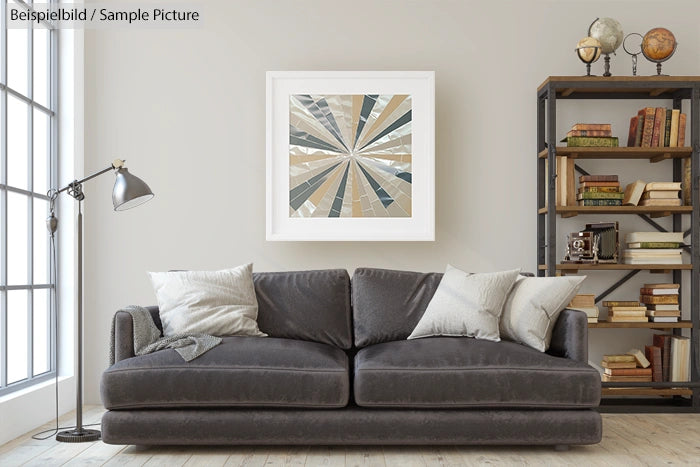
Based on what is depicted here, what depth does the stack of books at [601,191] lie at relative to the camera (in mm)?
4863

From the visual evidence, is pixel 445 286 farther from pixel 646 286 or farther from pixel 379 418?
pixel 646 286

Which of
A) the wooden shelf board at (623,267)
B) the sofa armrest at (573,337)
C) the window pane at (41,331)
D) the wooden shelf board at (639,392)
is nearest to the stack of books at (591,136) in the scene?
the wooden shelf board at (623,267)

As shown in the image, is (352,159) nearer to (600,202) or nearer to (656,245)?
(600,202)

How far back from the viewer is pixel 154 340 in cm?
396

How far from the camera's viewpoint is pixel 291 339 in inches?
167

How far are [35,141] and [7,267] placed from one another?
32.4 inches

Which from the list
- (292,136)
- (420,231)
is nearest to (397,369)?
(420,231)

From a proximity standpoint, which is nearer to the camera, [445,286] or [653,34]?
[445,286]

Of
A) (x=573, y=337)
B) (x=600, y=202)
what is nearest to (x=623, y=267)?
(x=600, y=202)

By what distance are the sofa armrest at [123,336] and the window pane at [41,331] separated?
968mm

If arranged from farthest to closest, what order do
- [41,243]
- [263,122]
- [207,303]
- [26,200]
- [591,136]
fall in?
1. [263,122]
2. [591,136]
3. [41,243]
4. [26,200]
5. [207,303]

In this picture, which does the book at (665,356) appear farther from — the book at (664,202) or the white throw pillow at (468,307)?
the white throw pillow at (468,307)

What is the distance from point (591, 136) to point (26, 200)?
325 centimetres

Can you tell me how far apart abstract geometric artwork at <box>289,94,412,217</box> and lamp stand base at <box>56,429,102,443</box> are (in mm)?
1777
